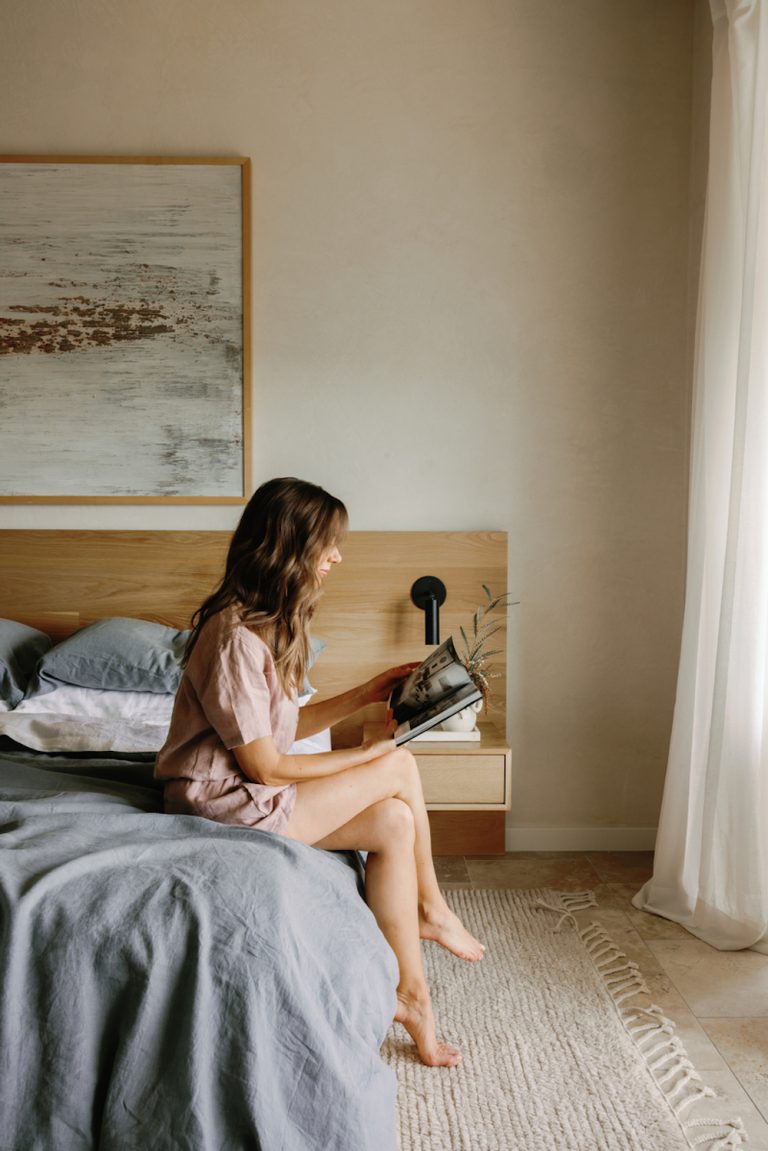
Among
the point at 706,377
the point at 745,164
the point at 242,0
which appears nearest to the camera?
the point at 745,164

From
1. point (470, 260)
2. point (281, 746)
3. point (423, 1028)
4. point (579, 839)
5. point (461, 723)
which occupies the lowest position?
point (579, 839)

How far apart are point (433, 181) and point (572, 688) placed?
162cm

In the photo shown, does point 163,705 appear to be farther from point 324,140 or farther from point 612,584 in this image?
point 324,140

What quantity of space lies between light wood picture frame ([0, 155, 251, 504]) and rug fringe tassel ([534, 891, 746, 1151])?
1608 mm

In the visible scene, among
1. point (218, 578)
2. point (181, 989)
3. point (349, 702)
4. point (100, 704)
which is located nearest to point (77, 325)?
point (218, 578)

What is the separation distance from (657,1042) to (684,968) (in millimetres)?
374

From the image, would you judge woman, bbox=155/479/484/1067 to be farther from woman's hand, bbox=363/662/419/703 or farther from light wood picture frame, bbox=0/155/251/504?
light wood picture frame, bbox=0/155/251/504

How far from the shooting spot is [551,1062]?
1.88 metres

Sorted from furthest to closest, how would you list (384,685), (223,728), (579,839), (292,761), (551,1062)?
(579,839) → (384,685) → (551,1062) → (292,761) → (223,728)

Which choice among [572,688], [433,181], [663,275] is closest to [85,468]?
[433,181]

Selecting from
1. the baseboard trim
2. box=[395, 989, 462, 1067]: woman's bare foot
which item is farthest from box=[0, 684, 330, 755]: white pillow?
the baseboard trim

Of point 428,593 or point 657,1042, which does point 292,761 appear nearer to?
point 657,1042

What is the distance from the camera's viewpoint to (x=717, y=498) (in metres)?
2.52

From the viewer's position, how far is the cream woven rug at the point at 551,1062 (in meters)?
1.66
